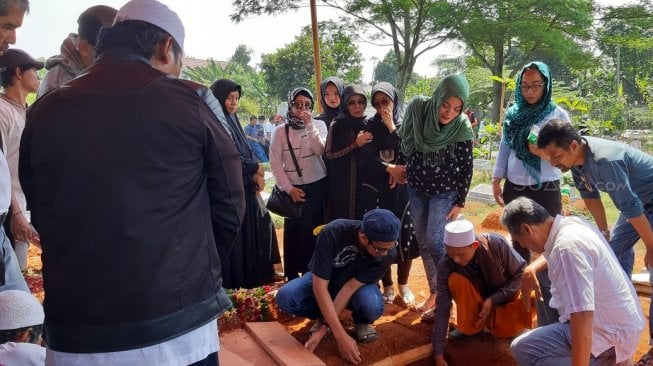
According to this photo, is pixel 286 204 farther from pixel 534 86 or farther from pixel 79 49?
pixel 534 86

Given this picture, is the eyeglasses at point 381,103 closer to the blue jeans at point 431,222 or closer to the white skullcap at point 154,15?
the blue jeans at point 431,222

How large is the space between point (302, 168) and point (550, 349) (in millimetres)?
2107

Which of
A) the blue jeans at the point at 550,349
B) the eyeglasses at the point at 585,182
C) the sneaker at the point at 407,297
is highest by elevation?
the eyeglasses at the point at 585,182

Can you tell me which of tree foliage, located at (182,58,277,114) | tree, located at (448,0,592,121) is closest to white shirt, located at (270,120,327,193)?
tree, located at (448,0,592,121)

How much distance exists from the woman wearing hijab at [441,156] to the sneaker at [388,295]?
1.37 feet

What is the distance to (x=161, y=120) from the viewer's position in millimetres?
1194

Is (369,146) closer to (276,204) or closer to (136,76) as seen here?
(276,204)

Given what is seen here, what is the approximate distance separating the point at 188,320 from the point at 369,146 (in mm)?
2420

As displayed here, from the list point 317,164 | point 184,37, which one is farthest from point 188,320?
point 317,164

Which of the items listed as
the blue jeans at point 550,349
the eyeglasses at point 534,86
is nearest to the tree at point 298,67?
the eyeglasses at point 534,86

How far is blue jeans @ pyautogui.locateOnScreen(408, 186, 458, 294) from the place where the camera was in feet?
10.5

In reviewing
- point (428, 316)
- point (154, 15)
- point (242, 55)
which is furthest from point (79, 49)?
point (242, 55)

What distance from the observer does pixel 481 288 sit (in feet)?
9.52

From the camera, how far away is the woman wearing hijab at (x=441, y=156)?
3160mm
